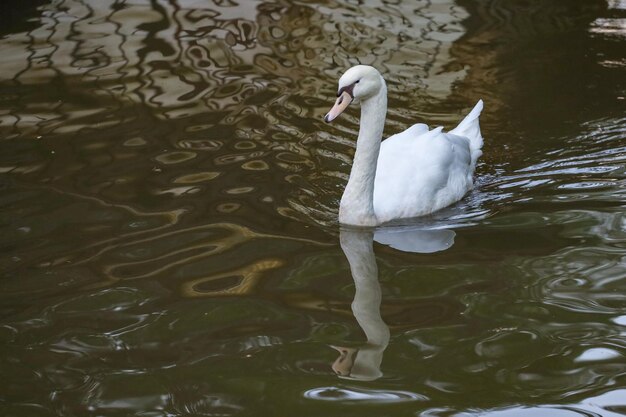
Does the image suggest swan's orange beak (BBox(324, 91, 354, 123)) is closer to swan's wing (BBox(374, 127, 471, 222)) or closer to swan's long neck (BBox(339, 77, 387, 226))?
swan's long neck (BBox(339, 77, 387, 226))

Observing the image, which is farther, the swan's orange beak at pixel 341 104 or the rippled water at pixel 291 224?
the swan's orange beak at pixel 341 104

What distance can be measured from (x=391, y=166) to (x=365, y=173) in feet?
1.53

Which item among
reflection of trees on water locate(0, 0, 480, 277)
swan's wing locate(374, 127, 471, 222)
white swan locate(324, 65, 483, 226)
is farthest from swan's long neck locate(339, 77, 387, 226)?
reflection of trees on water locate(0, 0, 480, 277)

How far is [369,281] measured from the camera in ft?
19.6

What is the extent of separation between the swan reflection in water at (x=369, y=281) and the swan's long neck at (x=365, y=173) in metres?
0.10

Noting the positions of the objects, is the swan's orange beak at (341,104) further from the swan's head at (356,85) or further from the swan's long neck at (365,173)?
the swan's long neck at (365,173)

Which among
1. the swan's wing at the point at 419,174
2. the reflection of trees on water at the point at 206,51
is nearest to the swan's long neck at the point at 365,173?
the swan's wing at the point at 419,174

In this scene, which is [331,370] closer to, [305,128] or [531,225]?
[531,225]

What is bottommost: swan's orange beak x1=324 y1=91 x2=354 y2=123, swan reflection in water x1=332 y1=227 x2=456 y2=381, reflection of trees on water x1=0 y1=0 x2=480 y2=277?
swan reflection in water x1=332 y1=227 x2=456 y2=381

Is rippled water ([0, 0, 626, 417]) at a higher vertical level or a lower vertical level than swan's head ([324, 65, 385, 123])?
lower

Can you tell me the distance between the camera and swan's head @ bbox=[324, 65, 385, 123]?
20.9ft

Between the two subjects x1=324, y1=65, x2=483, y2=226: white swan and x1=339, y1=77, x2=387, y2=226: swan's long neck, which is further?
x1=339, y1=77, x2=387, y2=226: swan's long neck

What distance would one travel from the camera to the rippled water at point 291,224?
16.3ft

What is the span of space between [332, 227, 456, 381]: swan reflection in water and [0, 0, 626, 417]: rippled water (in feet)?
0.07
